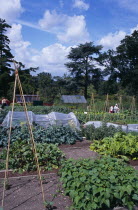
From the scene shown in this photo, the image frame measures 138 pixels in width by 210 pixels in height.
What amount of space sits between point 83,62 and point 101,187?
38248mm

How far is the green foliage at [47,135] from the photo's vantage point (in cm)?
762

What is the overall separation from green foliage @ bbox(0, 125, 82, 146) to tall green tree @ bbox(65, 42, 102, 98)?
31355 millimetres

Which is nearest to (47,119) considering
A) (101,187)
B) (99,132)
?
(99,132)

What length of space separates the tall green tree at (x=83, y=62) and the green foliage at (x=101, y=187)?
1411 inches

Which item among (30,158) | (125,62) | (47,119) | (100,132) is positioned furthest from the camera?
(125,62)

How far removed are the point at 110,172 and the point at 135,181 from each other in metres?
0.40

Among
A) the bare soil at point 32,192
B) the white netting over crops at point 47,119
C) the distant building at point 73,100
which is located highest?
the distant building at point 73,100

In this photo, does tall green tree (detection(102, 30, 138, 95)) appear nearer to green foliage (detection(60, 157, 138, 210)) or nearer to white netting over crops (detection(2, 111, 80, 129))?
white netting over crops (detection(2, 111, 80, 129))

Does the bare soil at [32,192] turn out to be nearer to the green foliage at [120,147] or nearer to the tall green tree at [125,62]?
the green foliage at [120,147]

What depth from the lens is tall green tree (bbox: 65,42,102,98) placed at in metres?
39.8

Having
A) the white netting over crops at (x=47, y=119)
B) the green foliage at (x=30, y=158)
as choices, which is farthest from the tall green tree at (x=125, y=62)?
the green foliage at (x=30, y=158)

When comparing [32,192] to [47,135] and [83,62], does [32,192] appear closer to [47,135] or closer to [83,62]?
[47,135]

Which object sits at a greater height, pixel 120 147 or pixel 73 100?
pixel 73 100

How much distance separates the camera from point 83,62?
1608 inches
